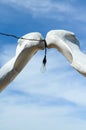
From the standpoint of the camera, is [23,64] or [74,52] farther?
[23,64]

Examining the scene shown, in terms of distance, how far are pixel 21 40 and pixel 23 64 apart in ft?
0.53

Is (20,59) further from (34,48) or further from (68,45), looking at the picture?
(68,45)

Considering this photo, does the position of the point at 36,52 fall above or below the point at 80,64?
above

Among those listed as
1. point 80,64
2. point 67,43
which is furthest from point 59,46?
point 80,64

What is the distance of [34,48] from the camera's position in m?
3.55

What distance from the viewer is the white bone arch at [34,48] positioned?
3402 mm

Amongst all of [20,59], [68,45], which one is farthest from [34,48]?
[68,45]

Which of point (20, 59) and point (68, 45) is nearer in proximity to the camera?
point (68, 45)

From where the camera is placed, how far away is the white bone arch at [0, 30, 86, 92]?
3402 millimetres

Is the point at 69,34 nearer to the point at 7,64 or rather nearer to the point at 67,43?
the point at 67,43

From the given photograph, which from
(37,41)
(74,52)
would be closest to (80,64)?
(74,52)

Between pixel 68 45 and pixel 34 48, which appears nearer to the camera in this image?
pixel 68 45

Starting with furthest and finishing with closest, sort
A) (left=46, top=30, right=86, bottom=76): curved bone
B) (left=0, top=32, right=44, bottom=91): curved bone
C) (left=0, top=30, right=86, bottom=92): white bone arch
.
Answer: (left=0, top=32, right=44, bottom=91): curved bone → (left=0, top=30, right=86, bottom=92): white bone arch → (left=46, top=30, right=86, bottom=76): curved bone

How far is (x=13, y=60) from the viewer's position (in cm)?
359
